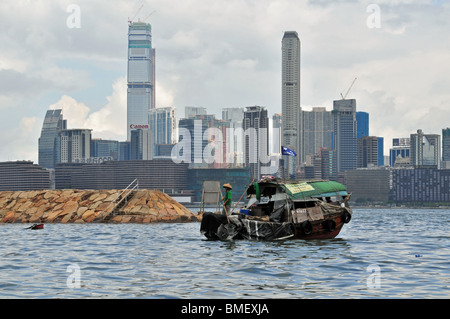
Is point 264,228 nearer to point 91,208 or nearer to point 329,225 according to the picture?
point 329,225

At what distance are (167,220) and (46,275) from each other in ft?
147

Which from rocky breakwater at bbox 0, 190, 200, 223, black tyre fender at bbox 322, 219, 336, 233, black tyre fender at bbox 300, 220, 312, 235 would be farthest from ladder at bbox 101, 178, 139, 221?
black tyre fender at bbox 300, 220, 312, 235

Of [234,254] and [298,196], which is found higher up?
[298,196]

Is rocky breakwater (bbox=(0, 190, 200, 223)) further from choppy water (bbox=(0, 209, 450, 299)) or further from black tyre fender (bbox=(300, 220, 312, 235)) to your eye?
black tyre fender (bbox=(300, 220, 312, 235))

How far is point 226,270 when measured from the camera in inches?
874

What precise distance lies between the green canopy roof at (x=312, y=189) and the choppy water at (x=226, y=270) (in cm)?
284

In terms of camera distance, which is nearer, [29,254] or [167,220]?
[29,254]

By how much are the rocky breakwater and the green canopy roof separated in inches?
1185

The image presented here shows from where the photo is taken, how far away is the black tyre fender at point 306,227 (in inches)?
1330

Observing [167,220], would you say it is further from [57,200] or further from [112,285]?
[112,285]
